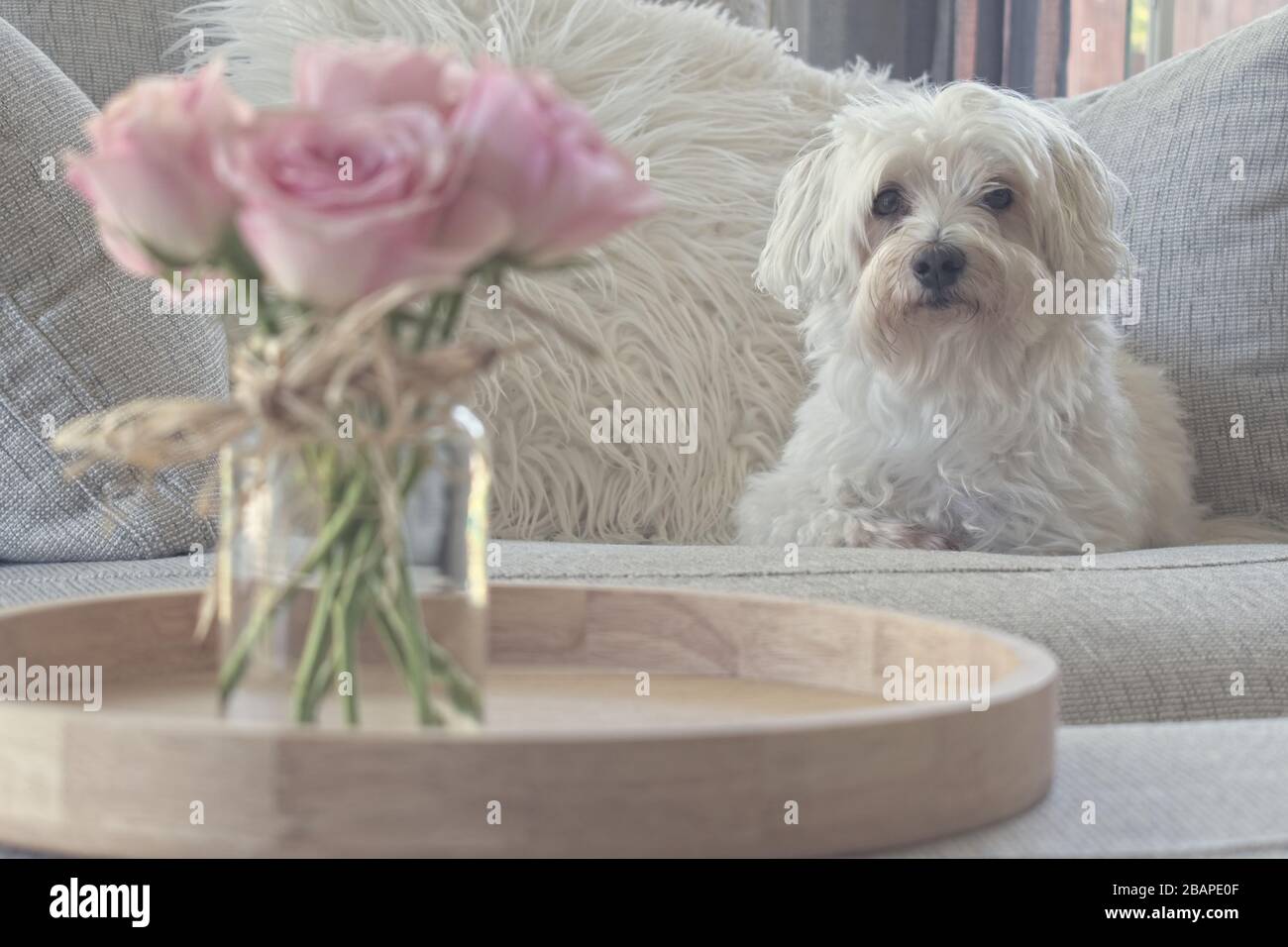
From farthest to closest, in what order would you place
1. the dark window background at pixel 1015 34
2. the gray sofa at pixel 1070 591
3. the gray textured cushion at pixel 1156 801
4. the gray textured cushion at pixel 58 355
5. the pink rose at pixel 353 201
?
1. the dark window background at pixel 1015 34
2. the gray textured cushion at pixel 58 355
3. the gray sofa at pixel 1070 591
4. the gray textured cushion at pixel 1156 801
5. the pink rose at pixel 353 201

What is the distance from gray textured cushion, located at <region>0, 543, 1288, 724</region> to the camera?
46.8 inches

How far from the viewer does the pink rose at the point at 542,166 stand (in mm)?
533

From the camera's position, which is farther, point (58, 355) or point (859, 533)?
point (859, 533)

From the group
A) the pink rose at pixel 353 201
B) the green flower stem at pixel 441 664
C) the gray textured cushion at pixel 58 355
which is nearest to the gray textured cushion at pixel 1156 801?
the green flower stem at pixel 441 664

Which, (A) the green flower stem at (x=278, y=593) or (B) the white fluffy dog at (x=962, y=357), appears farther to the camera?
(B) the white fluffy dog at (x=962, y=357)

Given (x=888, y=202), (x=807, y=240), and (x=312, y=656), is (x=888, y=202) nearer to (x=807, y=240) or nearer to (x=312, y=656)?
(x=807, y=240)

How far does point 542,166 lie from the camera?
54cm

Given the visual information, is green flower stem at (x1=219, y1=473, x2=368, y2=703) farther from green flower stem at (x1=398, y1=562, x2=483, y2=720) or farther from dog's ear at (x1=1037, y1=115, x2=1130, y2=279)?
dog's ear at (x1=1037, y1=115, x2=1130, y2=279)

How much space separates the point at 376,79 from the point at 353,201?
6cm

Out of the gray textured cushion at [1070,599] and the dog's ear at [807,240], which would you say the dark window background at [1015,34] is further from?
the gray textured cushion at [1070,599]

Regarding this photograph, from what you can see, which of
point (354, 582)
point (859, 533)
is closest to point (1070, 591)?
point (859, 533)

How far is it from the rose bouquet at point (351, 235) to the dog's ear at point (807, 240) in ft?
4.00

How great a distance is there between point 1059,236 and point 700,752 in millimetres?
1339

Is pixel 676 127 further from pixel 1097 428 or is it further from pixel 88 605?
pixel 88 605
